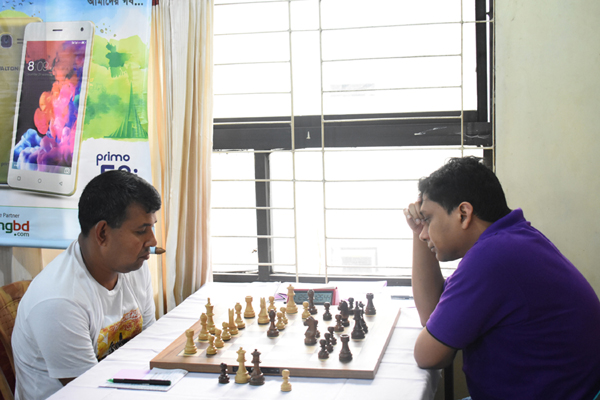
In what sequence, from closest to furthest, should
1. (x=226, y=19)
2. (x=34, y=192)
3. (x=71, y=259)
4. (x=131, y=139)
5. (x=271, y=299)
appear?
1. (x=71, y=259)
2. (x=271, y=299)
3. (x=131, y=139)
4. (x=34, y=192)
5. (x=226, y=19)

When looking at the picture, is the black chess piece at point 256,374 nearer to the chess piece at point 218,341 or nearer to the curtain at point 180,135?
the chess piece at point 218,341

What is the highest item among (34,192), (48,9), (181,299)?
(48,9)

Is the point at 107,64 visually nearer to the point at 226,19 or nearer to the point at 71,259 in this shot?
the point at 226,19

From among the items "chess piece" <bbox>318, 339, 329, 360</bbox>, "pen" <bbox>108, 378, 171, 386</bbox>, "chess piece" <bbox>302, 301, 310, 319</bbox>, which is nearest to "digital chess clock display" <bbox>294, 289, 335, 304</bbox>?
"chess piece" <bbox>302, 301, 310, 319</bbox>

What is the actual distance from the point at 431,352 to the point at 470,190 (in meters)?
0.44

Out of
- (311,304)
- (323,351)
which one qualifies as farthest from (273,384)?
(311,304)

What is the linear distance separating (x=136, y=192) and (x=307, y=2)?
4.54 ft

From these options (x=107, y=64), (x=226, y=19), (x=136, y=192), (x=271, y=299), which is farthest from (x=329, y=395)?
(x=226, y=19)

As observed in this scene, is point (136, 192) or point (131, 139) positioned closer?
point (136, 192)

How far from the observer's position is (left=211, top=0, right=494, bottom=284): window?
2549 mm

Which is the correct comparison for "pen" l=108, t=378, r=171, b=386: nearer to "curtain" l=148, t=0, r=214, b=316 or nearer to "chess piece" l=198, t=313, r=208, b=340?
"chess piece" l=198, t=313, r=208, b=340

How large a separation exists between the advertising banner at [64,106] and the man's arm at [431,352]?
4.76 ft

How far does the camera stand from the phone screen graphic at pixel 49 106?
2.45 m

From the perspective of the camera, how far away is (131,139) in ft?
7.82
